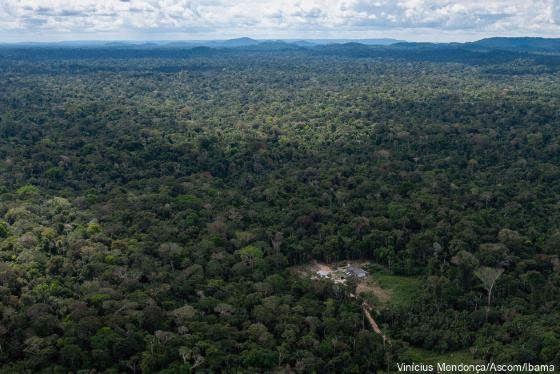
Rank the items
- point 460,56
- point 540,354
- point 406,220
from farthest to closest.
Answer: point 460,56, point 406,220, point 540,354

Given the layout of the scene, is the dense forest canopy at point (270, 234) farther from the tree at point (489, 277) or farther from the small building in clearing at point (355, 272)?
the small building in clearing at point (355, 272)

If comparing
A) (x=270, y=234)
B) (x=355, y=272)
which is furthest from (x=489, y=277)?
(x=270, y=234)

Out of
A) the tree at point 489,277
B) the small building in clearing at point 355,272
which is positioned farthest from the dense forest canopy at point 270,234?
the small building in clearing at point 355,272

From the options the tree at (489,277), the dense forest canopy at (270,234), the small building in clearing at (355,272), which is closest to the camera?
the dense forest canopy at (270,234)

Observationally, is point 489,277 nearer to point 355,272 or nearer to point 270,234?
point 355,272

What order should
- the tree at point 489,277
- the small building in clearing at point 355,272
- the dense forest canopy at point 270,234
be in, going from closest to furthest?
the dense forest canopy at point 270,234, the tree at point 489,277, the small building in clearing at point 355,272

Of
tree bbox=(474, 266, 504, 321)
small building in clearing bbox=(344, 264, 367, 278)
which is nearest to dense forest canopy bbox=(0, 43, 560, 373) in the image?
tree bbox=(474, 266, 504, 321)

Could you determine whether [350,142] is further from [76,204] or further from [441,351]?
[441,351]

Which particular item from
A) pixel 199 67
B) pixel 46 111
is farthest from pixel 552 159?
pixel 199 67
